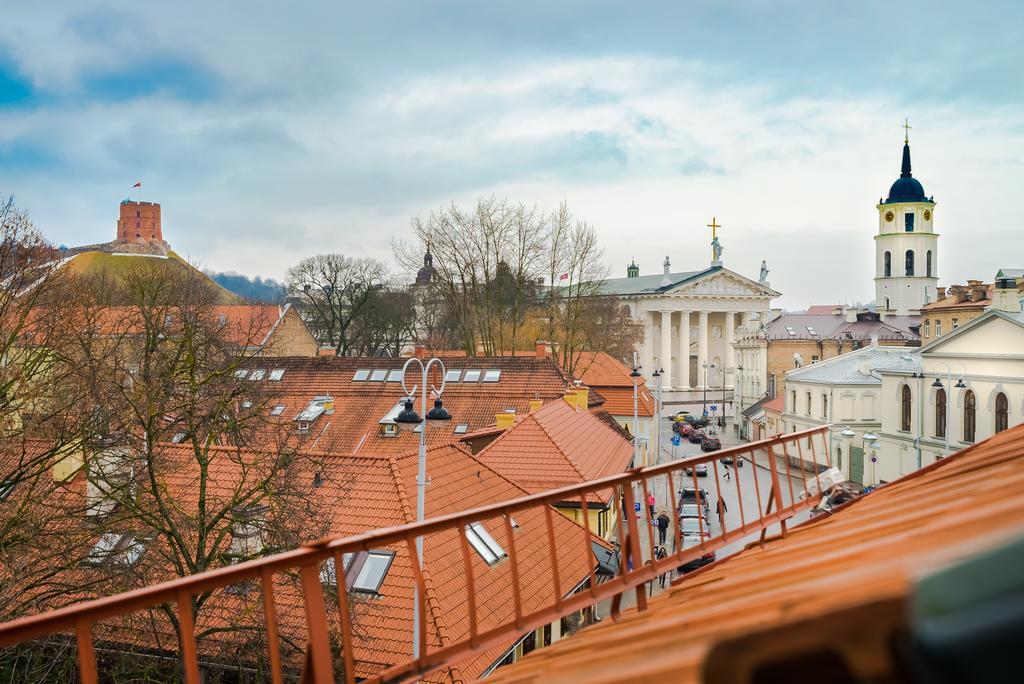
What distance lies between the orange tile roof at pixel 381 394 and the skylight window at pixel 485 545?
46.1ft

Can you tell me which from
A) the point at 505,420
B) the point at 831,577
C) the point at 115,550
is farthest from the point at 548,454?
the point at 831,577

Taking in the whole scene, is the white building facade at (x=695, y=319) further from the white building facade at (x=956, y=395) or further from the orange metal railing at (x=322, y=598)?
the orange metal railing at (x=322, y=598)

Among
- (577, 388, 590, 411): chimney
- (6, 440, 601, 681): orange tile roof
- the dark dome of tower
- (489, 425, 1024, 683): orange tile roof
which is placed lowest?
(6, 440, 601, 681): orange tile roof

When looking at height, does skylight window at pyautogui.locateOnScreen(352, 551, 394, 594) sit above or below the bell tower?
below

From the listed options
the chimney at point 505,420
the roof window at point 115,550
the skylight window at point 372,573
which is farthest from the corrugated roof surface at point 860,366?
the roof window at point 115,550

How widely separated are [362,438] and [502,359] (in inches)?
354

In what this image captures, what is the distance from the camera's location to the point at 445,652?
4391 mm

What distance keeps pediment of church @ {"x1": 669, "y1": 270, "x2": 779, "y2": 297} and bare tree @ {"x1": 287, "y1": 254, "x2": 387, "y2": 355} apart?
176ft

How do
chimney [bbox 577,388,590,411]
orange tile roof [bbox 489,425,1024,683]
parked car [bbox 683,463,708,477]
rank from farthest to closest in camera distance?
chimney [bbox 577,388,590,411]
parked car [bbox 683,463,708,477]
orange tile roof [bbox 489,425,1024,683]

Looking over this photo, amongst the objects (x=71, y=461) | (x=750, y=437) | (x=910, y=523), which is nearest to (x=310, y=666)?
(x=910, y=523)

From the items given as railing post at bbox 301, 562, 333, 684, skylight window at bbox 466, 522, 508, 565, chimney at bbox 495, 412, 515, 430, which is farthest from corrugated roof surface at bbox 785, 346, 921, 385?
railing post at bbox 301, 562, 333, 684

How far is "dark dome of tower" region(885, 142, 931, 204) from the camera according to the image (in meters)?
107

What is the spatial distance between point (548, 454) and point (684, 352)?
8682cm

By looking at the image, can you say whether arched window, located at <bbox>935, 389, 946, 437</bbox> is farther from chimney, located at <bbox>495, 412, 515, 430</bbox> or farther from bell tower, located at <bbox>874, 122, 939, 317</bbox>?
bell tower, located at <bbox>874, 122, 939, 317</bbox>
